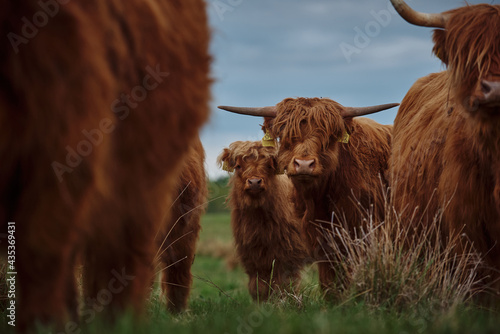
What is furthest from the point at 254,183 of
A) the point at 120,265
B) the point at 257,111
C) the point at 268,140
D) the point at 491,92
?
the point at 120,265

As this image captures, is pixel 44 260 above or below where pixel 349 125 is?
below

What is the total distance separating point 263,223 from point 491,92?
12.5 feet

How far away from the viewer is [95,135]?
183 centimetres

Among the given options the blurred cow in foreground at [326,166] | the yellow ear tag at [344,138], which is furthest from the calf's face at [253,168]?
the yellow ear tag at [344,138]

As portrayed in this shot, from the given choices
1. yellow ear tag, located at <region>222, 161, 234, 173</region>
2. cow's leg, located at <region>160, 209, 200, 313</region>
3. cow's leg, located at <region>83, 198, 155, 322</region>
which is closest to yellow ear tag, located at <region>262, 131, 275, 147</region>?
cow's leg, located at <region>160, 209, 200, 313</region>

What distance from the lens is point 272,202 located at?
21.3 ft

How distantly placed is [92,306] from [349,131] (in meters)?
3.37

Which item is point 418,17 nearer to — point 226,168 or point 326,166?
point 326,166

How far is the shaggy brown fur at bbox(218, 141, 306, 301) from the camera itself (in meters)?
6.29

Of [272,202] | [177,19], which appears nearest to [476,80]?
[177,19]

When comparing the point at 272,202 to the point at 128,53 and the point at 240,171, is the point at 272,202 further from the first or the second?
the point at 128,53

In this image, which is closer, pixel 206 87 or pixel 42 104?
pixel 42 104

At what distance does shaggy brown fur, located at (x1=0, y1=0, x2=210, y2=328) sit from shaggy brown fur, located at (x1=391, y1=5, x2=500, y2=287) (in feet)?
5.46

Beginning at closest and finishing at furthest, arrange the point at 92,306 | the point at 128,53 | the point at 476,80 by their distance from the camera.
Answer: the point at 128,53
the point at 92,306
the point at 476,80
